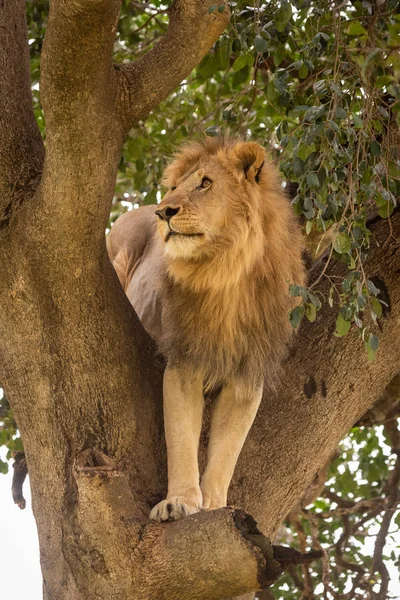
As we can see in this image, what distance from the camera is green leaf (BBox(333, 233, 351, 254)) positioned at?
9.94ft

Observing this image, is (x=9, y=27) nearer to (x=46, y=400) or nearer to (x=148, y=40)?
(x=46, y=400)

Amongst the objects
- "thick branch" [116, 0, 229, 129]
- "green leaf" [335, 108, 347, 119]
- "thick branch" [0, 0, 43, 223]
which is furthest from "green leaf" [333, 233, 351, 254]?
"thick branch" [0, 0, 43, 223]

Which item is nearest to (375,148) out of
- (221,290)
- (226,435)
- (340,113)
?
(340,113)

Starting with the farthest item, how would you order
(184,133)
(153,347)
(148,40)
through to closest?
(148,40) < (184,133) < (153,347)

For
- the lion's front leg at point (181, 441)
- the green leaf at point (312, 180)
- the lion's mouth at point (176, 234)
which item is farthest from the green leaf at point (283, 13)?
the lion's front leg at point (181, 441)

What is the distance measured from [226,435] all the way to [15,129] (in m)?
1.40

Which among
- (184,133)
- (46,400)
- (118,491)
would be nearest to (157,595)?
(118,491)

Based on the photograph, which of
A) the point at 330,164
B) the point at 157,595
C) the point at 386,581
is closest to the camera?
the point at 330,164

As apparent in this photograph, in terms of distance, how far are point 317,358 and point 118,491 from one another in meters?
1.12

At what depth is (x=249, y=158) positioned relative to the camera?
155 inches

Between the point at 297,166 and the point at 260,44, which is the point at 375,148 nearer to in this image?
the point at 297,166

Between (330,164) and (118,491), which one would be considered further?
(118,491)

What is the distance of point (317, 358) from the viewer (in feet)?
13.1

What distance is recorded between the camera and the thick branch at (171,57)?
3404mm
